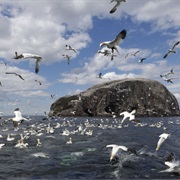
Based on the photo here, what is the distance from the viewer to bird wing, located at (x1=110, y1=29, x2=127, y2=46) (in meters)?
22.5

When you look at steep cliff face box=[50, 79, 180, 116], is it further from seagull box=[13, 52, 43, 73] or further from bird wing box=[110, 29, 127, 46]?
bird wing box=[110, 29, 127, 46]

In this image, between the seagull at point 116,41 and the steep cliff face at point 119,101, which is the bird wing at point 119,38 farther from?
the steep cliff face at point 119,101

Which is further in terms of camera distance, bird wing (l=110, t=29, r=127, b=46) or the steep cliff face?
the steep cliff face

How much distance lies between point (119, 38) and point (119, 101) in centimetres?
15143

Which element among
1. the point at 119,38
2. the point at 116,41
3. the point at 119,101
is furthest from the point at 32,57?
the point at 119,101

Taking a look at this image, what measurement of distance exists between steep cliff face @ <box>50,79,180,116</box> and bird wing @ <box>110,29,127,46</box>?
144m

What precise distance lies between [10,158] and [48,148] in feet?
25.2

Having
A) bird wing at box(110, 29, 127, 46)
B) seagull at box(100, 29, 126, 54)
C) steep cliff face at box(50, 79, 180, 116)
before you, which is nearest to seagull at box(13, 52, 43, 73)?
seagull at box(100, 29, 126, 54)

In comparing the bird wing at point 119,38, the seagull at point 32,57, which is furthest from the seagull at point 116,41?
the seagull at point 32,57

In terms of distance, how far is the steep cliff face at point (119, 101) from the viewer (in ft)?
565

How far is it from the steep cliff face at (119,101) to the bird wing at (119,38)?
144 metres

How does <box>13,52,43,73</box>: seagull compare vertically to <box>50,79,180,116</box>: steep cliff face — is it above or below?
below

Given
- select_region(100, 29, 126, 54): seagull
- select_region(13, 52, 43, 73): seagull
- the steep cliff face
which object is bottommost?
select_region(13, 52, 43, 73): seagull

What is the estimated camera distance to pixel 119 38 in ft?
75.6
